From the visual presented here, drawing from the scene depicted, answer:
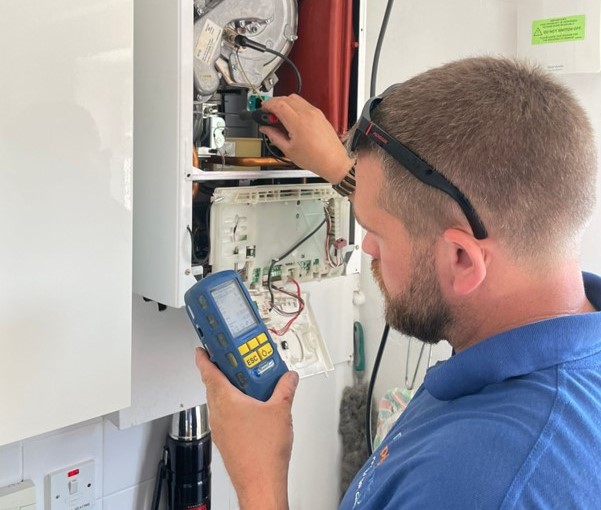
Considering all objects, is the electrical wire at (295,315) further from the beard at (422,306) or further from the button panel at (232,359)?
the beard at (422,306)

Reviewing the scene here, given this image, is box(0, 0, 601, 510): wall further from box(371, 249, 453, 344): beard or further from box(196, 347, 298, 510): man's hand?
box(371, 249, 453, 344): beard

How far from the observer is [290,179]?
3.44ft

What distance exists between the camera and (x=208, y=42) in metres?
0.91

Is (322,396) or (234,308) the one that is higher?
(234,308)

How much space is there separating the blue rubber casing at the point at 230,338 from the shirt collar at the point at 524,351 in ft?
0.90

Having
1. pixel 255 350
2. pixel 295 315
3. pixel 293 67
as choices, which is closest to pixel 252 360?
pixel 255 350

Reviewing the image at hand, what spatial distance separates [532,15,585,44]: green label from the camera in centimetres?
113

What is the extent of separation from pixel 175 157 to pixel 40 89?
198 mm

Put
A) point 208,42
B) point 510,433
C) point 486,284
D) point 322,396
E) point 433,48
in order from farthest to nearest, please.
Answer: point 322,396
point 433,48
point 208,42
point 486,284
point 510,433

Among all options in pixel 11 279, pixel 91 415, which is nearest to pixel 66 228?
pixel 11 279

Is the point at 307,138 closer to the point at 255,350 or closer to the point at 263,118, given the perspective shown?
the point at 263,118

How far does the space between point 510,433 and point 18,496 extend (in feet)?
2.78

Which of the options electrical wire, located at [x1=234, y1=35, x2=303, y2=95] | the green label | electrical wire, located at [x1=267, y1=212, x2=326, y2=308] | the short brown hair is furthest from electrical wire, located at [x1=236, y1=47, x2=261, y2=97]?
the green label

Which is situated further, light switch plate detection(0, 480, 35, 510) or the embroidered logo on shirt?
light switch plate detection(0, 480, 35, 510)
